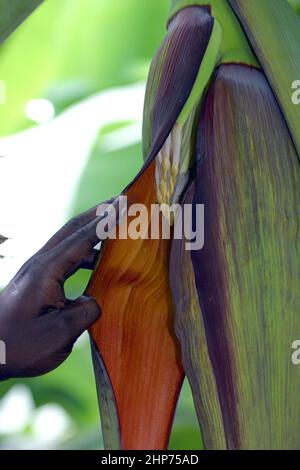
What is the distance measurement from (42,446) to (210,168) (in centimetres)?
30

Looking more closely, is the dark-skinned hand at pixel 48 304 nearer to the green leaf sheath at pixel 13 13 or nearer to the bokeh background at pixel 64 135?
the bokeh background at pixel 64 135

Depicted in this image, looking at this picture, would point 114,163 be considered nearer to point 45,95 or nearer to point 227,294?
point 45,95

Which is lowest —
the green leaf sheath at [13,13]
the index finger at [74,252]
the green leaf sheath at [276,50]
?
the index finger at [74,252]

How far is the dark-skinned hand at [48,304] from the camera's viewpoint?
527 millimetres

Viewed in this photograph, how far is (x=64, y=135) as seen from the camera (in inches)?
27.5

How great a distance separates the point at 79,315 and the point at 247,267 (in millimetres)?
136

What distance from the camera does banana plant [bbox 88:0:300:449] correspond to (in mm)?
493

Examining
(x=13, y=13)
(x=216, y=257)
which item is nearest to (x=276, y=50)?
(x=216, y=257)

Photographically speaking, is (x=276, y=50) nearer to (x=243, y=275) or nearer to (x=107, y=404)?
(x=243, y=275)

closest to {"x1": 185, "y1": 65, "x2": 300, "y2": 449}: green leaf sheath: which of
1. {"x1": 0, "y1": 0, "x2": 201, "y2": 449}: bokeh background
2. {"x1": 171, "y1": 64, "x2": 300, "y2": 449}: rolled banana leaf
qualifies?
{"x1": 171, "y1": 64, "x2": 300, "y2": 449}: rolled banana leaf

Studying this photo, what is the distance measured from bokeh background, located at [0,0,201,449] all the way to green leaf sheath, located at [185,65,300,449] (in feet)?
0.45

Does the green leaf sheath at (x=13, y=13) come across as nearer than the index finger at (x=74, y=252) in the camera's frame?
No

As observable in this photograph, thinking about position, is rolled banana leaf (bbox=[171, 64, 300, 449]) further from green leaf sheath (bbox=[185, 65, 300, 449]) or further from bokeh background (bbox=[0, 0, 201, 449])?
bokeh background (bbox=[0, 0, 201, 449])

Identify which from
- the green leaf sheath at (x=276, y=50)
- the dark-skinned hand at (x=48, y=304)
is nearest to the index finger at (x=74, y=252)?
the dark-skinned hand at (x=48, y=304)
